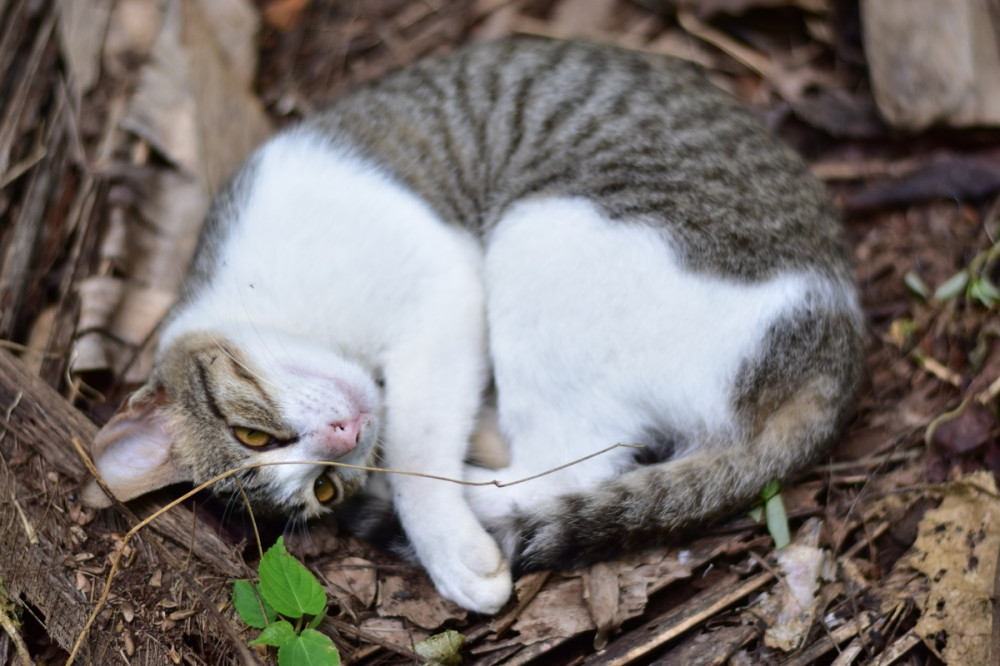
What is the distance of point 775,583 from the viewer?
269 cm

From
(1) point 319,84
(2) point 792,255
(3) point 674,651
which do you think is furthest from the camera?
(1) point 319,84

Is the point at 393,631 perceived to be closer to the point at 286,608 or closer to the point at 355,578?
the point at 355,578

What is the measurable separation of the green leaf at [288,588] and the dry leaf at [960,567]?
198 cm

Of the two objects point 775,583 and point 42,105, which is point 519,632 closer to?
point 775,583

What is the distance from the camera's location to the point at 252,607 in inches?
98.0

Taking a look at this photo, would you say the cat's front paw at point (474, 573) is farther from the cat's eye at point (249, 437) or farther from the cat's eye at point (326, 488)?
the cat's eye at point (249, 437)

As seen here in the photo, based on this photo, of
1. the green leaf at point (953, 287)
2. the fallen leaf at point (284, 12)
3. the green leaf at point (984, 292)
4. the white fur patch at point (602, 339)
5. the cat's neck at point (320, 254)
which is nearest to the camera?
the white fur patch at point (602, 339)

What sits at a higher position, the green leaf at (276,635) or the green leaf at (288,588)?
the green leaf at (288,588)

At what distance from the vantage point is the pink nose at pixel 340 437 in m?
2.54

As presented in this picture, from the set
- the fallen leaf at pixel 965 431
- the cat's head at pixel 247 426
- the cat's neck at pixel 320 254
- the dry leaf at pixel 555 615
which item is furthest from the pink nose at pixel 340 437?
the fallen leaf at pixel 965 431

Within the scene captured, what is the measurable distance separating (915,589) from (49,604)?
295 centimetres

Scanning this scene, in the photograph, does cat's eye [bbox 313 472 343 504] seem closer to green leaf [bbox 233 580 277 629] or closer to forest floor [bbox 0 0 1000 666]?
forest floor [bbox 0 0 1000 666]

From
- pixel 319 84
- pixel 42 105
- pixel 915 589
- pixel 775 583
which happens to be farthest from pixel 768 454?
pixel 42 105

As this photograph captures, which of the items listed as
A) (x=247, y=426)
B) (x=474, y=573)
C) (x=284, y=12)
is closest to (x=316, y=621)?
(x=474, y=573)
